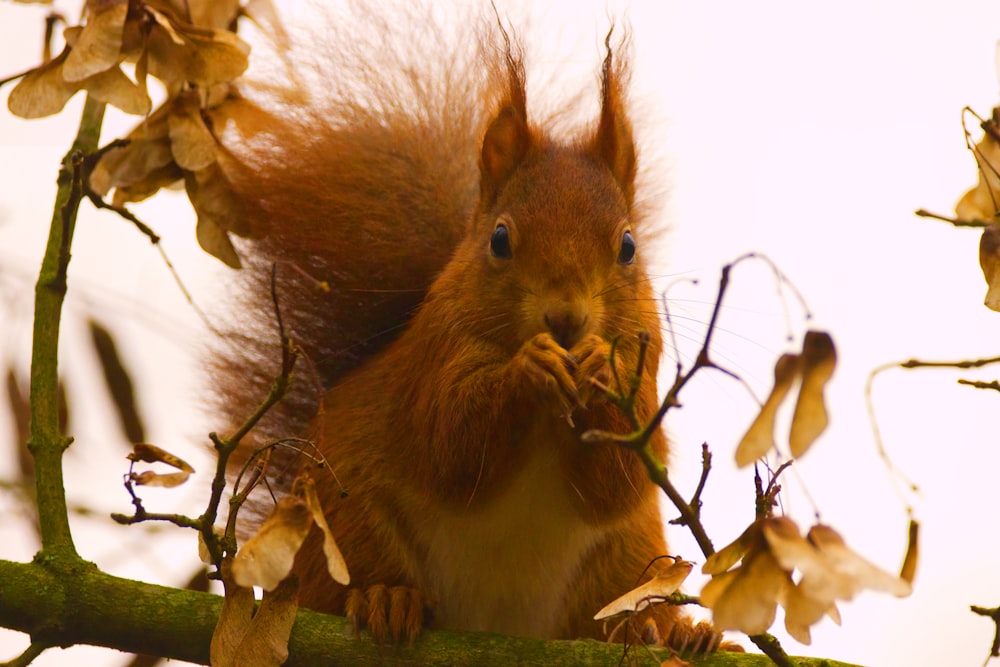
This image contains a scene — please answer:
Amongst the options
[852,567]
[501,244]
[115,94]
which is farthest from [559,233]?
[852,567]

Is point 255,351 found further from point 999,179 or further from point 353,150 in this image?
point 999,179

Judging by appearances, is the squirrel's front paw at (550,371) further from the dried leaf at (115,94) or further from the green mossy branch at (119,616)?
the dried leaf at (115,94)

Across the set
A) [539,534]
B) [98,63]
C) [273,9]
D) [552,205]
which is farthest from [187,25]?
[539,534]

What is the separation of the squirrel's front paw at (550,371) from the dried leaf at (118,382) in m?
0.69

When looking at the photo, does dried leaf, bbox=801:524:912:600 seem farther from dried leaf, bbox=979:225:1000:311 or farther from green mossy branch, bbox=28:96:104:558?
green mossy branch, bbox=28:96:104:558

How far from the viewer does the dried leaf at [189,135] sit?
233cm

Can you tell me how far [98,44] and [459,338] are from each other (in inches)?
37.4

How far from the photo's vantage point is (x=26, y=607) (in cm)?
209

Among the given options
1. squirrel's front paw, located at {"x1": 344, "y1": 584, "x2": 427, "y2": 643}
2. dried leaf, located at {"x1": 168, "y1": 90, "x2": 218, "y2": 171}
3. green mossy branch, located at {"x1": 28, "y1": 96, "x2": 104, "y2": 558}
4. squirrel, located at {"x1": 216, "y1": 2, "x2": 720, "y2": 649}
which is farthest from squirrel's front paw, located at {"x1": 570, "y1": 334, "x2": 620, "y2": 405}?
green mossy branch, located at {"x1": 28, "y1": 96, "x2": 104, "y2": 558}

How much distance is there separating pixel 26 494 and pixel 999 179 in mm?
1771

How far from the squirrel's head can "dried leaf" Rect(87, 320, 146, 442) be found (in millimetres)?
756

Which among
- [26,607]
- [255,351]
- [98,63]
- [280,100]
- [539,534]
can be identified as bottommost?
[26,607]

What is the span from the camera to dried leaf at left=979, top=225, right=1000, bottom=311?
173 centimetres

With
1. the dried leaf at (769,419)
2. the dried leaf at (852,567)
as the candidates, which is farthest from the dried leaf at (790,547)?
the dried leaf at (769,419)
